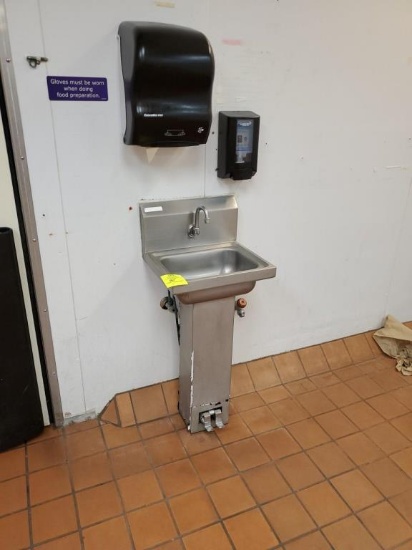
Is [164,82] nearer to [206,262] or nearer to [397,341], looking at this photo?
[206,262]

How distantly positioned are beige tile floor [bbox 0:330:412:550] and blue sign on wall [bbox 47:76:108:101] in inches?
54.0

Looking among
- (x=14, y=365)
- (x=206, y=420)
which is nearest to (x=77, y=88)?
(x=14, y=365)

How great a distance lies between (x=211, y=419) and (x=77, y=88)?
5.09 ft

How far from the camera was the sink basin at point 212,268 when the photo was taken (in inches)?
62.6

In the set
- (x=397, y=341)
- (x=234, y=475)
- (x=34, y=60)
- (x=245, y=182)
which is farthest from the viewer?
(x=397, y=341)

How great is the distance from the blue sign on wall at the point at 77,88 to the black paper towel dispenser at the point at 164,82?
0.10 meters

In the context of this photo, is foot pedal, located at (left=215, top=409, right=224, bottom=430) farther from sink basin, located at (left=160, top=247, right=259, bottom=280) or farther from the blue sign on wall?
the blue sign on wall

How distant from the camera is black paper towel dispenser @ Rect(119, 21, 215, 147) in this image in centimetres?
140

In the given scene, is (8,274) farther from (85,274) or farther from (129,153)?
(129,153)

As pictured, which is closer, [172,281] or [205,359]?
[172,281]

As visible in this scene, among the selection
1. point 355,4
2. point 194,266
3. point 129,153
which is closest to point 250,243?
point 194,266

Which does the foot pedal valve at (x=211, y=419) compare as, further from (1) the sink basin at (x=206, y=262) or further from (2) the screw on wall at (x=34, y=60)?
(2) the screw on wall at (x=34, y=60)

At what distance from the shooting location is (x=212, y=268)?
1955 mm

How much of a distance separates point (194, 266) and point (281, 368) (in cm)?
89
